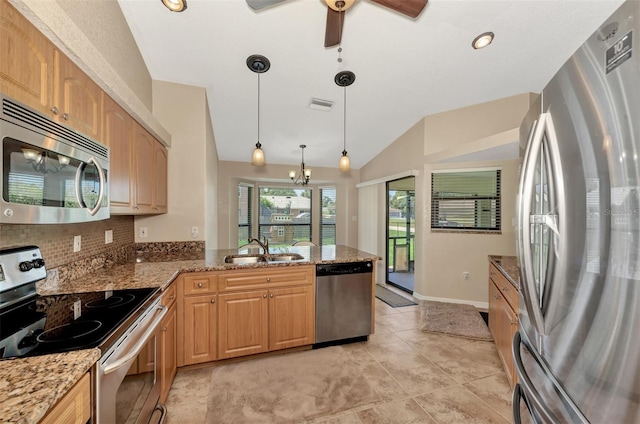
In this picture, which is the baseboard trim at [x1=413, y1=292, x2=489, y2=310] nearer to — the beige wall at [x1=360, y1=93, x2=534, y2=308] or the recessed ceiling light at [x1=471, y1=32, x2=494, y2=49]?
the beige wall at [x1=360, y1=93, x2=534, y2=308]

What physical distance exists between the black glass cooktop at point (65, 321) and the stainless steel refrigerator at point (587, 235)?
1640mm

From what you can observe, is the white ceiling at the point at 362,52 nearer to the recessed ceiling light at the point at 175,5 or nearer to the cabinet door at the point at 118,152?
the recessed ceiling light at the point at 175,5

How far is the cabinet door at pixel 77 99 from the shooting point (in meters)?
1.29

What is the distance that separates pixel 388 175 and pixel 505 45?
2.63 m

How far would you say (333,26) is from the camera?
74.5 inches

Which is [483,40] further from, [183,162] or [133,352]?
[133,352]

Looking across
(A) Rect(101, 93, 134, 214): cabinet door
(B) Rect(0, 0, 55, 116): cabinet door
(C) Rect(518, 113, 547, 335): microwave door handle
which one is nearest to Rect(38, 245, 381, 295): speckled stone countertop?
(A) Rect(101, 93, 134, 214): cabinet door

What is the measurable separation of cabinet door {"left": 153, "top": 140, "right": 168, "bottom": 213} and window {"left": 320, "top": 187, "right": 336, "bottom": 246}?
4039 millimetres

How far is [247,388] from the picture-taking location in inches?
80.7

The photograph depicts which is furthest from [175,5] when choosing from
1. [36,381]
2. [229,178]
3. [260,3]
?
[229,178]

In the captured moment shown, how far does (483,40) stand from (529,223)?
91.7 inches

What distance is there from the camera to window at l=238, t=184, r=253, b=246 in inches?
223

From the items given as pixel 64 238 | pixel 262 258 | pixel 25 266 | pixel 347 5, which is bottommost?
pixel 262 258

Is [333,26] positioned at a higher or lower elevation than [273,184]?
higher
